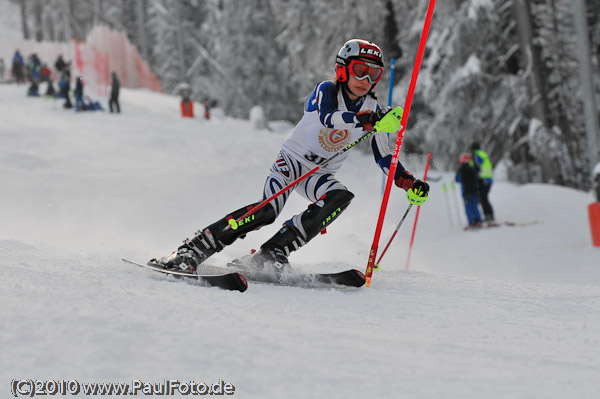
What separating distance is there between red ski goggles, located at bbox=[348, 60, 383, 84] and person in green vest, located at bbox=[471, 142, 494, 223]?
8.30m

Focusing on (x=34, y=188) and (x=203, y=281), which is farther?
(x=34, y=188)

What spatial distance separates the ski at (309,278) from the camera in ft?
13.9

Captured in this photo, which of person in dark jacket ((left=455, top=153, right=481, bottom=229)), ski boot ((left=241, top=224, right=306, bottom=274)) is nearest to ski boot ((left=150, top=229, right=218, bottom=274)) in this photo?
ski boot ((left=241, top=224, right=306, bottom=274))

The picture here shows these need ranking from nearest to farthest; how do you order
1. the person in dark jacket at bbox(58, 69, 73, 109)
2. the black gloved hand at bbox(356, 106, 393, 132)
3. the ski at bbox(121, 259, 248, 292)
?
1. the ski at bbox(121, 259, 248, 292)
2. the black gloved hand at bbox(356, 106, 393, 132)
3. the person in dark jacket at bbox(58, 69, 73, 109)

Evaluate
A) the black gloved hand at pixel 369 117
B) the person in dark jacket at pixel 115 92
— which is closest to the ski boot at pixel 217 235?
the black gloved hand at pixel 369 117

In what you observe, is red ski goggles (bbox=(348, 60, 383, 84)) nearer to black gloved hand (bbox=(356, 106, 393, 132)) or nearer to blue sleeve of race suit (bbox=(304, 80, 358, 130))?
blue sleeve of race suit (bbox=(304, 80, 358, 130))

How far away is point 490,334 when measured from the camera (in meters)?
3.12

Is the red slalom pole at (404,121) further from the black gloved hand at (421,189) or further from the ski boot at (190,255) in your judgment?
the ski boot at (190,255)

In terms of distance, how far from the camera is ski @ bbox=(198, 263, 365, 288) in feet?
13.9

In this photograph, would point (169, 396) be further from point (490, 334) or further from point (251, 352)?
point (490, 334)

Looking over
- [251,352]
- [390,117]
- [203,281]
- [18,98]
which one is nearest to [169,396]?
[251,352]

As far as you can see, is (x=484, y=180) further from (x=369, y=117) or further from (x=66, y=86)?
(x=66, y=86)

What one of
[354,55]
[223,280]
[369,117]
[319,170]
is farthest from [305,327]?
[354,55]

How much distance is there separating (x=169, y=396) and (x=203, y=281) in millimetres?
1903
